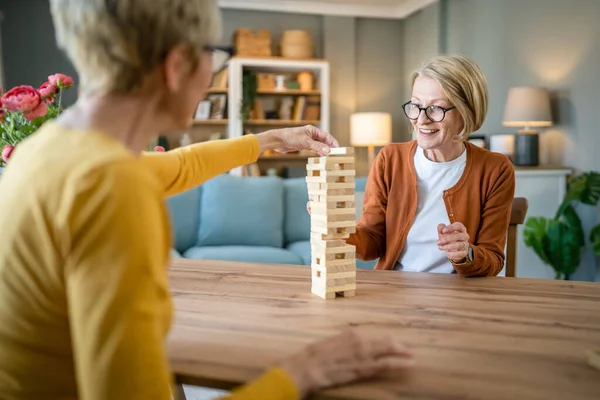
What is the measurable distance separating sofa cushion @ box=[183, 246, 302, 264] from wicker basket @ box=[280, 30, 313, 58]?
382 cm

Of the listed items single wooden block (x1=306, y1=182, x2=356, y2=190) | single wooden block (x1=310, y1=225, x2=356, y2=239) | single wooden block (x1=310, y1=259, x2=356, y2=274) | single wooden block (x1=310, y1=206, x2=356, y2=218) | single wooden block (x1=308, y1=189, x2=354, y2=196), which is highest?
single wooden block (x1=306, y1=182, x2=356, y2=190)

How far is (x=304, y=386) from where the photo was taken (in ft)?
2.53

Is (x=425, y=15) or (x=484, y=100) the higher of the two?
(x=425, y=15)

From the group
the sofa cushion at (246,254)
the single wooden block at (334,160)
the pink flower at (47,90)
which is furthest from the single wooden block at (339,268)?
the sofa cushion at (246,254)

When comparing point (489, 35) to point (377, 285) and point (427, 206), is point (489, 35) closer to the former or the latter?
point (427, 206)

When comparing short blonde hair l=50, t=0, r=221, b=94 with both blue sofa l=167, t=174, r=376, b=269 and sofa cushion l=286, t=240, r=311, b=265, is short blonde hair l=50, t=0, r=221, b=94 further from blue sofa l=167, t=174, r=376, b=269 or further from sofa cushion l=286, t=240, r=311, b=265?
blue sofa l=167, t=174, r=376, b=269

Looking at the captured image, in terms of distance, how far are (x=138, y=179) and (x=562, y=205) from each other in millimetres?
3877

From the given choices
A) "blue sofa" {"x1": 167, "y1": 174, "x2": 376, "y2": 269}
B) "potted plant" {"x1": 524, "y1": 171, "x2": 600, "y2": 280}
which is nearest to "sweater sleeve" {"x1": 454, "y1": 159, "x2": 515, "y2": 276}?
"blue sofa" {"x1": 167, "y1": 174, "x2": 376, "y2": 269}

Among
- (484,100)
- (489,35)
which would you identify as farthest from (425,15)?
(484,100)

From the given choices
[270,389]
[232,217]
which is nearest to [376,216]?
[270,389]

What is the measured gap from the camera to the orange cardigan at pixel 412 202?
1709mm

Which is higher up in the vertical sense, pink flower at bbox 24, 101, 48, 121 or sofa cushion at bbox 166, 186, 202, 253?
pink flower at bbox 24, 101, 48, 121

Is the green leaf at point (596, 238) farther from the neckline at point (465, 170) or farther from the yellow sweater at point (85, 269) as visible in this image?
the yellow sweater at point (85, 269)

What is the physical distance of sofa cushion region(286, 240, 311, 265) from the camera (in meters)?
3.63
